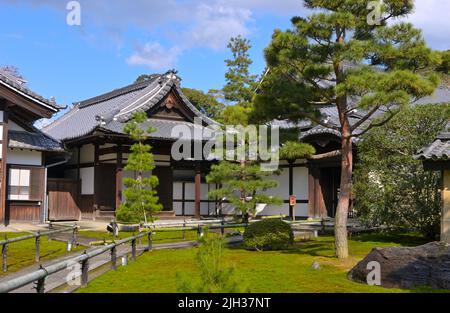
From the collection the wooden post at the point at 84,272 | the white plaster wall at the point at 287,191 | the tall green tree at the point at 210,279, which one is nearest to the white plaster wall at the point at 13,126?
the white plaster wall at the point at 287,191

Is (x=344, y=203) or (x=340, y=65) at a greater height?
(x=340, y=65)

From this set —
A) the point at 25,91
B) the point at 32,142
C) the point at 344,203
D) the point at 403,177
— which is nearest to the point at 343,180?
the point at 344,203

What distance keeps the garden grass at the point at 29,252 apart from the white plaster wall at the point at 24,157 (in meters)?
5.13

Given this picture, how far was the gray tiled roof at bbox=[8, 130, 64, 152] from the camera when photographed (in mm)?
20528

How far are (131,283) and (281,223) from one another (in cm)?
612

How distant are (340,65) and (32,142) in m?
14.4

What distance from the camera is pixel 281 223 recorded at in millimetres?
14000

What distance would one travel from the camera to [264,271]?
10.1 m

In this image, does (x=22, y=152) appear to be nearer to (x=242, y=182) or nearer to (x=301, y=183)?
(x=242, y=182)

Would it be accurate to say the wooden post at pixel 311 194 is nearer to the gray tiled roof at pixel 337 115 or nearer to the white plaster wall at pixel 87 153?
the gray tiled roof at pixel 337 115

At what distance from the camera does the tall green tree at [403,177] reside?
14797 millimetres

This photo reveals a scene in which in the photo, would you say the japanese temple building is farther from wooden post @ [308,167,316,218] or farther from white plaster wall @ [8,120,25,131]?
wooden post @ [308,167,316,218]
